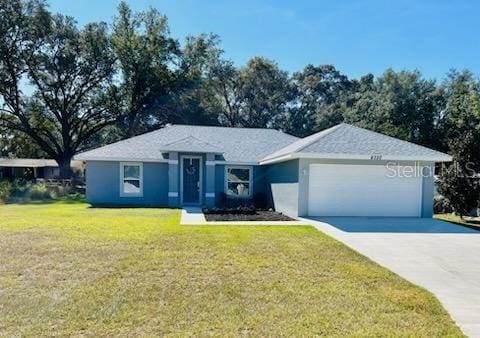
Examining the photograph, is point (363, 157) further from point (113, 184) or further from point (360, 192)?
point (113, 184)

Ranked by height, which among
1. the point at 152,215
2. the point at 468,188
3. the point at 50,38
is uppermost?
the point at 50,38

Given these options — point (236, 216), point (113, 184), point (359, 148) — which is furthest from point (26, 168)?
point (359, 148)

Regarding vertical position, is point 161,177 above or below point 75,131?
below

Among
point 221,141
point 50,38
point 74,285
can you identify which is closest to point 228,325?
point 74,285

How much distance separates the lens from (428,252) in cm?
891

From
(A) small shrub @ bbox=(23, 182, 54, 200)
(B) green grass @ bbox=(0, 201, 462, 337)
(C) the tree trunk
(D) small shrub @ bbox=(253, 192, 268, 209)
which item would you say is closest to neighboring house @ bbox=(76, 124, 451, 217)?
(D) small shrub @ bbox=(253, 192, 268, 209)

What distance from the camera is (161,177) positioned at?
1978 centimetres

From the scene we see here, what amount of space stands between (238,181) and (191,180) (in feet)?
8.64

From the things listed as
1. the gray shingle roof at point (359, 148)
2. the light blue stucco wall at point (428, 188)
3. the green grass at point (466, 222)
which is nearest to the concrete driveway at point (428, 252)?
the light blue stucco wall at point (428, 188)

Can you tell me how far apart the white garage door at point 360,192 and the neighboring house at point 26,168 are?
36.1 m

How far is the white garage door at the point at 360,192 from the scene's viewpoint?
1499 centimetres

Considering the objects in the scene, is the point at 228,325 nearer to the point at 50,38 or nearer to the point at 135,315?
the point at 135,315

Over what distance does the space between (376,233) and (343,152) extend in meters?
4.28

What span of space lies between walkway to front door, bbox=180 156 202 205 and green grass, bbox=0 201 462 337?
31.2 ft
